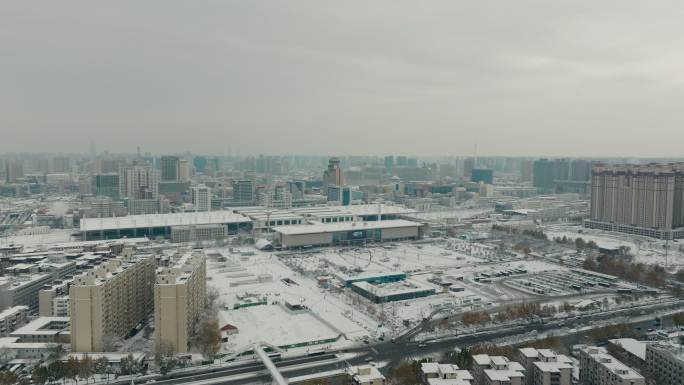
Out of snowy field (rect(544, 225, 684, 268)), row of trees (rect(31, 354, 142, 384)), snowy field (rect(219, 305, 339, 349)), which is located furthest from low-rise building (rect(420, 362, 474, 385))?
snowy field (rect(544, 225, 684, 268))

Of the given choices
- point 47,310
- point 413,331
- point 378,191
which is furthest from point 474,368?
point 378,191

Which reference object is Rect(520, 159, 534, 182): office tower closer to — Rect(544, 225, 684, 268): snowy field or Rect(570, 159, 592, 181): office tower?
Rect(570, 159, 592, 181): office tower

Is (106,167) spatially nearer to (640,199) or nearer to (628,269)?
(640,199)

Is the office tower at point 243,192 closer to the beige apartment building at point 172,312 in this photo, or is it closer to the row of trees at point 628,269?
the row of trees at point 628,269

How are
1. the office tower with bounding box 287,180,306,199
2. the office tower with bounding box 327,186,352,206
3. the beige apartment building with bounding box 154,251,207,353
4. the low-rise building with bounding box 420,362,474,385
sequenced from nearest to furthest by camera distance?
the low-rise building with bounding box 420,362,474,385 → the beige apartment building with bounding box 154,251,207,353 → the office tower with bounding box 327,186,352,206 → the office tower with bounding box 287,180,306,199

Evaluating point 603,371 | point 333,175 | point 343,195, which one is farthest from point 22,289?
point 333,175
